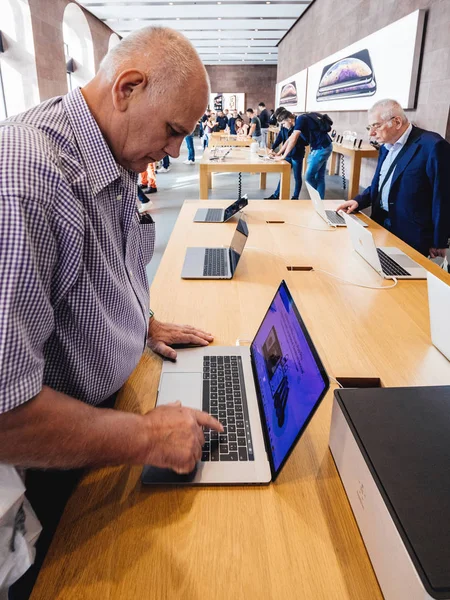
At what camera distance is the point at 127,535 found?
65 cm

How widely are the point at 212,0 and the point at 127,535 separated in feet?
33.9

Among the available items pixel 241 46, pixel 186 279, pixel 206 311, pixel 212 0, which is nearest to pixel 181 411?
pixel 206 311

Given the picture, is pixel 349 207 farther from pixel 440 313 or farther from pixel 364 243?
pixel 440 313

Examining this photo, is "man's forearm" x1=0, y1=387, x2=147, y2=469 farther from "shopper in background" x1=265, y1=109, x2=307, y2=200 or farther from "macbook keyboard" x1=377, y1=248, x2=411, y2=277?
"shopper in background" x1=265, y1=109, x2=307, y2=200

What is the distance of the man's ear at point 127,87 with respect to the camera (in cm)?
78

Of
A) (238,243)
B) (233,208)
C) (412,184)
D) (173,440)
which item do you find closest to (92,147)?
(173,440)

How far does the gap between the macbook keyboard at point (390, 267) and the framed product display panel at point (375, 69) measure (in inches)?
144

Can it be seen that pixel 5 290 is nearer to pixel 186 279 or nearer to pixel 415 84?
pixel 186 279

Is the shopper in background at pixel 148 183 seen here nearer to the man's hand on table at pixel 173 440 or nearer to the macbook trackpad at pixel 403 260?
the macbook trackpad at pixel 403 260

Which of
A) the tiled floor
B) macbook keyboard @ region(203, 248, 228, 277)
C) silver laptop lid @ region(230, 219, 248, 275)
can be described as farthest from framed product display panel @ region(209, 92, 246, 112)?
silver laptop lid @ region(230, 219, 248, 275)

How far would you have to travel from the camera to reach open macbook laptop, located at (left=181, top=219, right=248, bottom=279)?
1674mm

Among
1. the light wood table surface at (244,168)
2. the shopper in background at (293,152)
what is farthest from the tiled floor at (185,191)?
the light wood table surface at (244,168)

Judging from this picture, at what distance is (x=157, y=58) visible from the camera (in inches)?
31.2

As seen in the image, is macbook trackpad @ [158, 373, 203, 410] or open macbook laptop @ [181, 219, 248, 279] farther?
open macbook laptop @ [181, 219, 248, 279]
